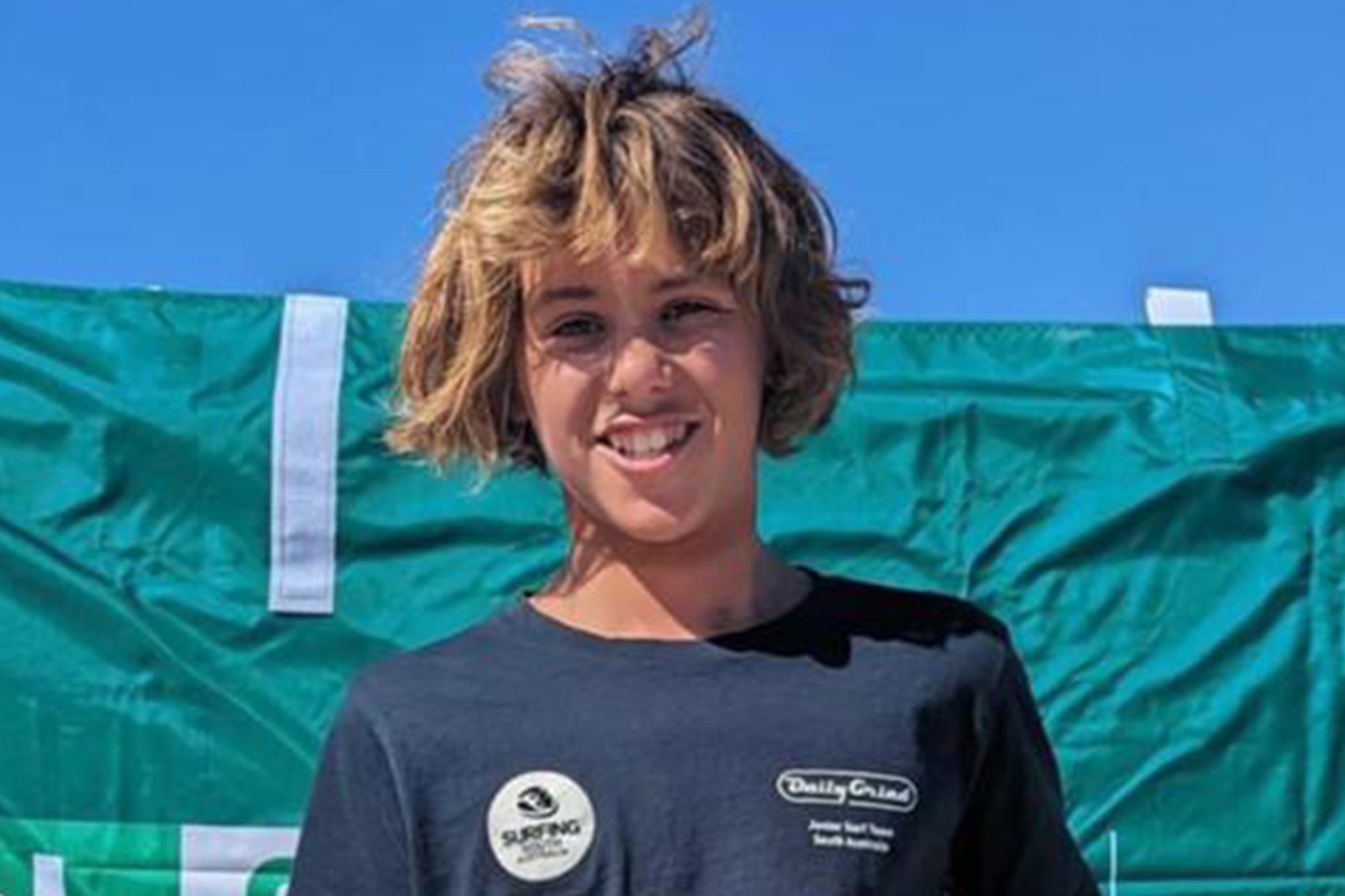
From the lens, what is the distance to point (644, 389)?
1475 millimetres

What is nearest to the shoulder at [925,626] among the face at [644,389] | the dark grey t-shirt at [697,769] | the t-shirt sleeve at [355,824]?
the dark grey t-shirt at [697,769]

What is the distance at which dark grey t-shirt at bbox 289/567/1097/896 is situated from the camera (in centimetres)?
140

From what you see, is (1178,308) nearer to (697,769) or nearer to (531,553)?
(531,553)

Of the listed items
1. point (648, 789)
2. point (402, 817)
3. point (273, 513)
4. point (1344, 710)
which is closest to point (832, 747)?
point (648, 789)

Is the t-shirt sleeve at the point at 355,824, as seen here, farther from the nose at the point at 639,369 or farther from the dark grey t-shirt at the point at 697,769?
the nose at the point at 639,369

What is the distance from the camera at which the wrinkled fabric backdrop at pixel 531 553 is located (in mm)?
3363

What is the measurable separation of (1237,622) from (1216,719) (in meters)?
0.16

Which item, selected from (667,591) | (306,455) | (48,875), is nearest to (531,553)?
(306,455)

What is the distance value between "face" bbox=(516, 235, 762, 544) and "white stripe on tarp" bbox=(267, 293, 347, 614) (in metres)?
1.96

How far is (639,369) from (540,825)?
311 mm

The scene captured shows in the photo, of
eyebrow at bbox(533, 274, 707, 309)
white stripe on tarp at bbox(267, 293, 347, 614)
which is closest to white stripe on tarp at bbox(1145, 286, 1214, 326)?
white stripe on tarp at bbox(267, 293, 347, 614)

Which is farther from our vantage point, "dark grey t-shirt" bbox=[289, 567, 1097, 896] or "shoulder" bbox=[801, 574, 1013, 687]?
"shoulder" bbox=[801, 574, 1013, 687]

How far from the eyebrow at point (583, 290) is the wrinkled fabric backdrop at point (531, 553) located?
1.94m

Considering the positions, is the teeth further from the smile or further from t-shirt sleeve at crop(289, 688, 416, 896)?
t-shirt sleeve at crop(289, 688, 416, 896)
